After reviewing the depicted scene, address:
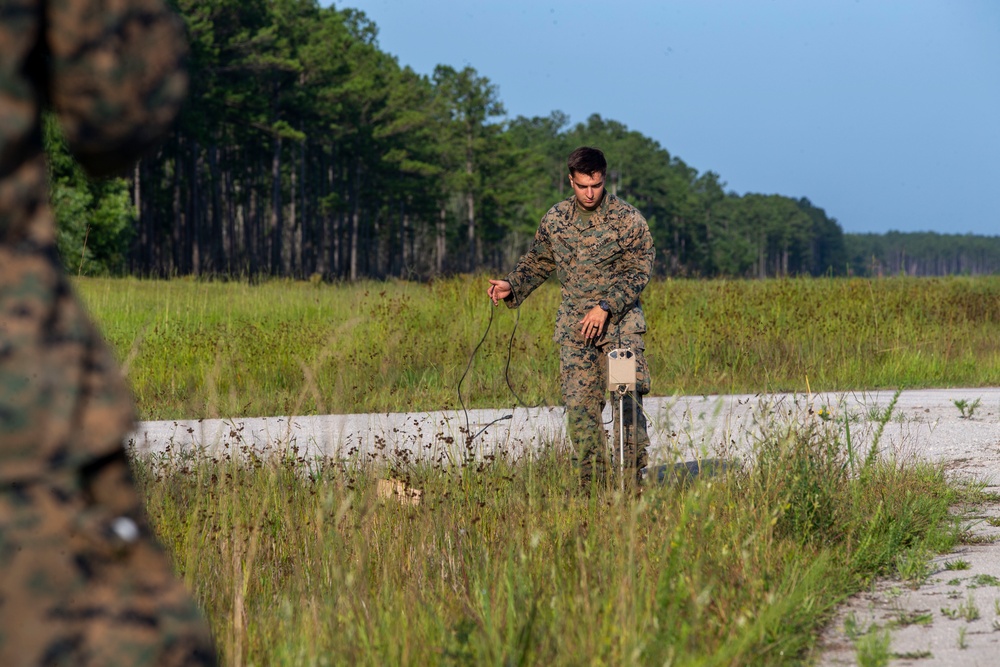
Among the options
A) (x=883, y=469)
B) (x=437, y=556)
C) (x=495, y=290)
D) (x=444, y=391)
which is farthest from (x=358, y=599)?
(x=444, y=391)

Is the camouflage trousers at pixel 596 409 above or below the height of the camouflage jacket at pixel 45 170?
below

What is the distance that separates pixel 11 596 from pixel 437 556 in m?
3.10

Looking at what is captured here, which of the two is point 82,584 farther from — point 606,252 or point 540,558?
point 606,252

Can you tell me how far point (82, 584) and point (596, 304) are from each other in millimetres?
4719

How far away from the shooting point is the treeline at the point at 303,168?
45.7 meters

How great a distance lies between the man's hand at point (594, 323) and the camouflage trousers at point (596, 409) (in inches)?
Result: 6.8

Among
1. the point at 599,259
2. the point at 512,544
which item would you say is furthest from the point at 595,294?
the point at 512,544

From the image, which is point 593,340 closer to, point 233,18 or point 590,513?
point 590,513

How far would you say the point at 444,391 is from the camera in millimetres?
10477

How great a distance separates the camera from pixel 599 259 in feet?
19.5

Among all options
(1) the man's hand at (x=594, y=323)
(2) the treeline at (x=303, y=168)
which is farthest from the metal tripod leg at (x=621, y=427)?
(2) the treeline at (x=303, y=168)

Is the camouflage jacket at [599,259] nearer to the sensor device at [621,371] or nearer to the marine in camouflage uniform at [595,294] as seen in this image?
the marine in camouflage uniform at [595,294]

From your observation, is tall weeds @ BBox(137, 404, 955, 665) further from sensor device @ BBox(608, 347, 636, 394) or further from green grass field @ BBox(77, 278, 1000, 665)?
sensor device @ BBox(608, 347, 636, 394)

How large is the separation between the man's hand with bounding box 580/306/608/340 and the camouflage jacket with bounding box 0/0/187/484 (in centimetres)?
435
